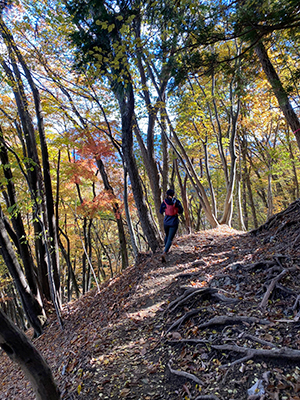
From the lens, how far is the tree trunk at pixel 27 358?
239 centimetres

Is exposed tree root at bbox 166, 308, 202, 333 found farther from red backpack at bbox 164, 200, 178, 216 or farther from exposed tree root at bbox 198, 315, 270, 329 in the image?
red backpack at bbox 164, 200, 178, 216

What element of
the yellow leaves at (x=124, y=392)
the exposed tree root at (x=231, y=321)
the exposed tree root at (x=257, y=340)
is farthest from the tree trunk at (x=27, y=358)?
the exposed tree root at (x=257, y=340)

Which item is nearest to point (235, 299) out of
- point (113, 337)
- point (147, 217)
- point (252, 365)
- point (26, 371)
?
point (252, 365)

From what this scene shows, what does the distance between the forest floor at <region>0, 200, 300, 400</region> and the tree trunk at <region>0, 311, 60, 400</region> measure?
543 mm

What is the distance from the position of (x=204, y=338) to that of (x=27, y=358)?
81.1 inches

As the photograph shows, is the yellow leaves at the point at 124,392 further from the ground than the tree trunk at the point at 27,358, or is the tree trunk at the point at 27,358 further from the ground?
the tree trunk at the point at 27,358

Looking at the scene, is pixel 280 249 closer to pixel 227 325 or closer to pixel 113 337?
pixel 227 325

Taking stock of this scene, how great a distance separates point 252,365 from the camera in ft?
7.41

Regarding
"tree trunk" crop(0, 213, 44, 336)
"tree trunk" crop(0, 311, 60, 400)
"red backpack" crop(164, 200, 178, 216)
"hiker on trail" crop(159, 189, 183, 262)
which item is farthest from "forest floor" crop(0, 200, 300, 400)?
"tree trunk" crop(0, 213, 44, 336)

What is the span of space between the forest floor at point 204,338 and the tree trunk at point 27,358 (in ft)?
1.78

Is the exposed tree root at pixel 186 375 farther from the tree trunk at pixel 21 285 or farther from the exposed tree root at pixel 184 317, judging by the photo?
the tree trunk at pixel 21 285

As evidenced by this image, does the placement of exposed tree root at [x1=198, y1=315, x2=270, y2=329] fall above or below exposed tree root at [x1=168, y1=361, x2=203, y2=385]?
above

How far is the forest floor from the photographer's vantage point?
2.23 meters

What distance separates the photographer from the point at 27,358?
8.11 feet
